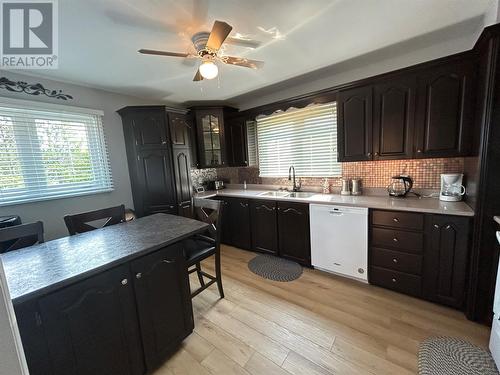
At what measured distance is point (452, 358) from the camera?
1379 mm

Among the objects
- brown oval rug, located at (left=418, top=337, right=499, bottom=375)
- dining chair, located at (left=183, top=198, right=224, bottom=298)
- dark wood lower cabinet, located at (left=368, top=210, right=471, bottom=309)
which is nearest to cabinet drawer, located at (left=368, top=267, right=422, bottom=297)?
dark wood lower cabinet, located at (left=368, top=210, right=471, bottom=309)

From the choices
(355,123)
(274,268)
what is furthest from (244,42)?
(274,268)

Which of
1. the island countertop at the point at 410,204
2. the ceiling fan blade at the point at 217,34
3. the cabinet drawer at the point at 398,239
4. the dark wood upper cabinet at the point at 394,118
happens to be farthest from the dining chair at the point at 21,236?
the dark wood upper cabinet at the point at 394,118

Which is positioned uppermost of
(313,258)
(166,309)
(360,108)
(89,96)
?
(89,96)

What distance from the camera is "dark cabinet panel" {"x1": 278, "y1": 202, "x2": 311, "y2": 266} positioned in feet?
8.31

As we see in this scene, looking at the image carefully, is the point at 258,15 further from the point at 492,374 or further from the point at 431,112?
the point at 492,374

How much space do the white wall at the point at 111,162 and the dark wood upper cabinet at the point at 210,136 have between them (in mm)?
913

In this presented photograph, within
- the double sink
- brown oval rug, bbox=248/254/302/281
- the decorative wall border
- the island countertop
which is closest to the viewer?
the island countertop

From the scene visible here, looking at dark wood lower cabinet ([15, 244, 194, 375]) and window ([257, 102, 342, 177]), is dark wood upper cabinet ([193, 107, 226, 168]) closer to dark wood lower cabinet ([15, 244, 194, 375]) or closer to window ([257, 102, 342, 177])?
window ([257, 102, 342, 177])

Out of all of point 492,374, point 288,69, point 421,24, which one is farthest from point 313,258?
point 421,24

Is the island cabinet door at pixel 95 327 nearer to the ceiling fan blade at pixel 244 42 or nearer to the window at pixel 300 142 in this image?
the ceiling fan blade at pixel 244 42

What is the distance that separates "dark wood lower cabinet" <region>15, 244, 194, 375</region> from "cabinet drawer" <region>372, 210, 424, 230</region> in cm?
184

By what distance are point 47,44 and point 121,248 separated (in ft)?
5.81

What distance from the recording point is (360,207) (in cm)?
210
